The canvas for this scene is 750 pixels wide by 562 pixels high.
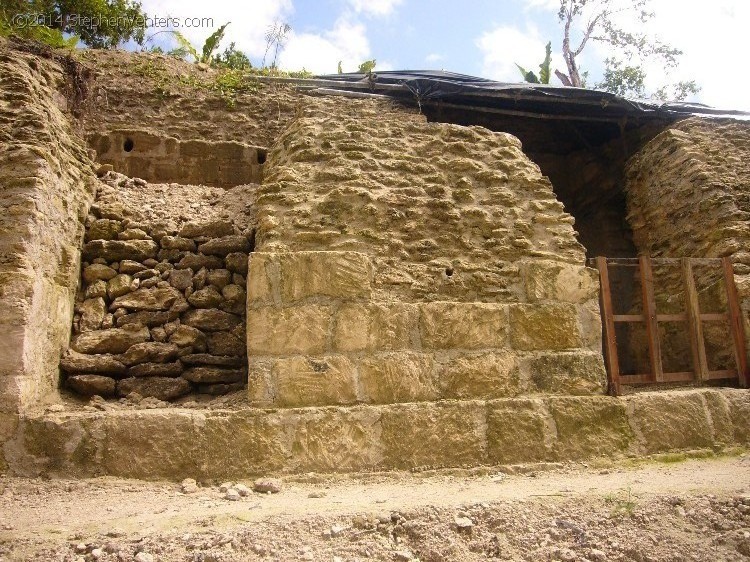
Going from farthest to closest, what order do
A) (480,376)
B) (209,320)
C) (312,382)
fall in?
(209,320)
(480,376)
(312,382)

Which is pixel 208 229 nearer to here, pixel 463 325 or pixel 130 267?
pixel 130 267

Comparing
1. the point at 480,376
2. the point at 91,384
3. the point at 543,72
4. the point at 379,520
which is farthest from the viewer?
the point at 543,72

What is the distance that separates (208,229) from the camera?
4266 mm

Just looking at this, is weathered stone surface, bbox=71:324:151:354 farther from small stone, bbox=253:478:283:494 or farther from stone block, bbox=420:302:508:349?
stone block, bbox=420:302:508:349

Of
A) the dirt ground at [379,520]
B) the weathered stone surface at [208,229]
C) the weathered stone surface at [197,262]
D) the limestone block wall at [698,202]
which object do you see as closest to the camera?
the dirt ground at [379,520]

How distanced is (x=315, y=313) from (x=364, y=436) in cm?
82

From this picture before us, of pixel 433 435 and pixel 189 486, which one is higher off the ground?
pixel 433 435

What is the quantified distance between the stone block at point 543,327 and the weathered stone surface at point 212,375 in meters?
1.88

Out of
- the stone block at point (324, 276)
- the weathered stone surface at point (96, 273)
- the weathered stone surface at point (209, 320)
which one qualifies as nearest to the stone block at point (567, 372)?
the stone block at point (324, 276)

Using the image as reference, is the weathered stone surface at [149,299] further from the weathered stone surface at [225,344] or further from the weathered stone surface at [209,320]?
the weathered stone surface at [225,344]

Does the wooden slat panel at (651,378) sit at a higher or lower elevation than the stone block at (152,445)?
higher

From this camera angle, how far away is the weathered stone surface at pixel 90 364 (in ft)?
11.8

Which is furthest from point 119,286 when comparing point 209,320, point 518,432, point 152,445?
point 518,432

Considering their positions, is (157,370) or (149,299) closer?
(157,370)
